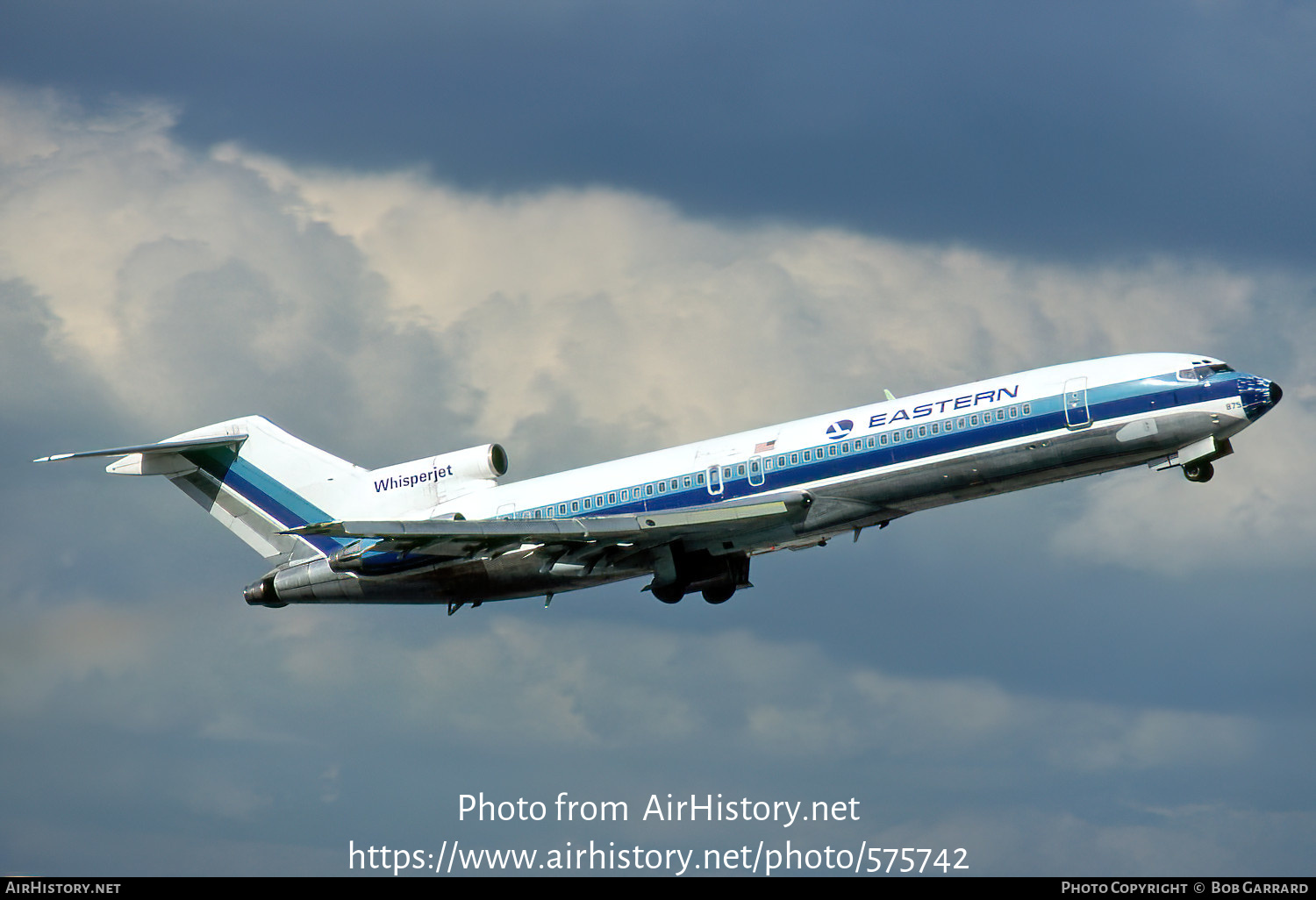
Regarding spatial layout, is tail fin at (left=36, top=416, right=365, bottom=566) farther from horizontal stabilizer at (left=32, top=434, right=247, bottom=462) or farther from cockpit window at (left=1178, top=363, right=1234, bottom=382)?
cockpit window at (left=1178, top=363, right=1234, bottom=382)

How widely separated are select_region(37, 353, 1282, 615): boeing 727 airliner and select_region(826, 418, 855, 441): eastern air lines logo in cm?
6

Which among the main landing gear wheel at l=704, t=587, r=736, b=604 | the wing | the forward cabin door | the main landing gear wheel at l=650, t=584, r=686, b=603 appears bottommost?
the main landing gear wheel at l=650, t=584, r=686, b=603

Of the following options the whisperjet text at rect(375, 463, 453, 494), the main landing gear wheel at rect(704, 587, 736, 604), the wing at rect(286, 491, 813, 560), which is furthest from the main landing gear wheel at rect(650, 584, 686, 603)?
the whisperjet text at rect(375, 463, 453, 494)

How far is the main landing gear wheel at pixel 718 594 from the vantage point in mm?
51156

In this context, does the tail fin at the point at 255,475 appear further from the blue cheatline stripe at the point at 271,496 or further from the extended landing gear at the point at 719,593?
the extended landing gear at the point at 719,593

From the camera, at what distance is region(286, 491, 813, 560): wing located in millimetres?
45906

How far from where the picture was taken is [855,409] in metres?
46.3

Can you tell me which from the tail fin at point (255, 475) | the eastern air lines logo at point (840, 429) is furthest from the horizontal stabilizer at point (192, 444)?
the eastern air lines logo at point (840, 429)

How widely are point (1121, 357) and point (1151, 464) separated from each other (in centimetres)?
312

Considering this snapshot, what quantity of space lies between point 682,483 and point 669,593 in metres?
4.10

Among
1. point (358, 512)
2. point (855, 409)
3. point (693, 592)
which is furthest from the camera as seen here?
point (358, 512)
